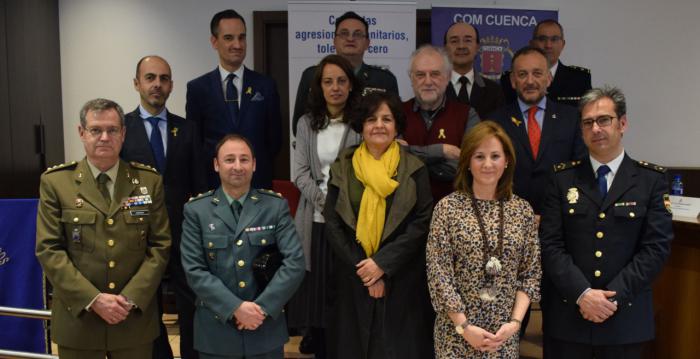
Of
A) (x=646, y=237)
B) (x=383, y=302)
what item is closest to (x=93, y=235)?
(x=383, y=302)

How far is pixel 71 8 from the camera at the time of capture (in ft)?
17.4

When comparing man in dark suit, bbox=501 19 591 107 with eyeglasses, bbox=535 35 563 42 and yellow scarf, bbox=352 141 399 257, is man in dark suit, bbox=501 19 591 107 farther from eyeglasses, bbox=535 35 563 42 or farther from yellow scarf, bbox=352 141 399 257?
yellow scarf, bbox=352 141 399 257

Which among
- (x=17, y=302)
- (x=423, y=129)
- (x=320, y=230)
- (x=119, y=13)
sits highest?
(x=119, y=13)

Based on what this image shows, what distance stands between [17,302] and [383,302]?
1.82 m

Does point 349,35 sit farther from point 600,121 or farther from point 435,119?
point 600,121

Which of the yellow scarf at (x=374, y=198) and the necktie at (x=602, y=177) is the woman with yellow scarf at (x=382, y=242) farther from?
the necktie at (x=602, y=177)

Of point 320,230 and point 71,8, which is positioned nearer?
point 320,230

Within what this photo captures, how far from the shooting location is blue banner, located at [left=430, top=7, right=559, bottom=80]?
16.7 feet

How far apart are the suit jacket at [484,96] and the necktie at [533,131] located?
0.45 meters

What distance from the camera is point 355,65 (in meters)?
3.60

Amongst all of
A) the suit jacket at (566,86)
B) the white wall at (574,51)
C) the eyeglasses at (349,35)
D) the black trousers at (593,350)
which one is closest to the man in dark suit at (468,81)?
the suit jacket at (566,86)

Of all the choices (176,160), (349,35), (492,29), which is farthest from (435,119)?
(492,29)

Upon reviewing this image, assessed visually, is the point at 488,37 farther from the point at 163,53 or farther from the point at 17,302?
the point at 17,302

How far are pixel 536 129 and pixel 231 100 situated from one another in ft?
5.74
